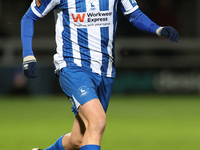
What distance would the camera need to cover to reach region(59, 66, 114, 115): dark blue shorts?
4785 mm

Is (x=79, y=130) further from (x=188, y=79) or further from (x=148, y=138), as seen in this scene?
(x=188, y=79)

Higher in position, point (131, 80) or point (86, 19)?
point (86, 19)

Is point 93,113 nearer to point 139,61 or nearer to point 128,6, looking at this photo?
point 128,6

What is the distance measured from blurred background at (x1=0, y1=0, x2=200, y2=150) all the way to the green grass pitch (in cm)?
2

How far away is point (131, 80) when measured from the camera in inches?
540

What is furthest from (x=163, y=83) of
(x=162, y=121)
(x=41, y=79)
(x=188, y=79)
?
(x=162, y=121)

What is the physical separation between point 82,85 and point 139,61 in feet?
30.6

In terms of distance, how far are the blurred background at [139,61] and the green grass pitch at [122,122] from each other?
34cm

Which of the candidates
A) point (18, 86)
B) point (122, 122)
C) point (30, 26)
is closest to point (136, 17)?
point (30, 26)

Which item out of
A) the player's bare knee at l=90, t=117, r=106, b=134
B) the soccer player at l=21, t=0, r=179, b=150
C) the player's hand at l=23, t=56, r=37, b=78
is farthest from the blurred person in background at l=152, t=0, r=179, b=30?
the player's bare knee at l=90, t=117, r=106, b=134

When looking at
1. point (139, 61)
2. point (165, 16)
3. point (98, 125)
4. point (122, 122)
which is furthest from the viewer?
point (139, 61)

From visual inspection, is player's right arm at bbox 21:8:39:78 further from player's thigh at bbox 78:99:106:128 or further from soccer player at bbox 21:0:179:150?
player's thigh at bbox 78:99:106:128

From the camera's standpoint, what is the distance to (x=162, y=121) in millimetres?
9742

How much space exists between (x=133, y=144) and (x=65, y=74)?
2.48 meters
